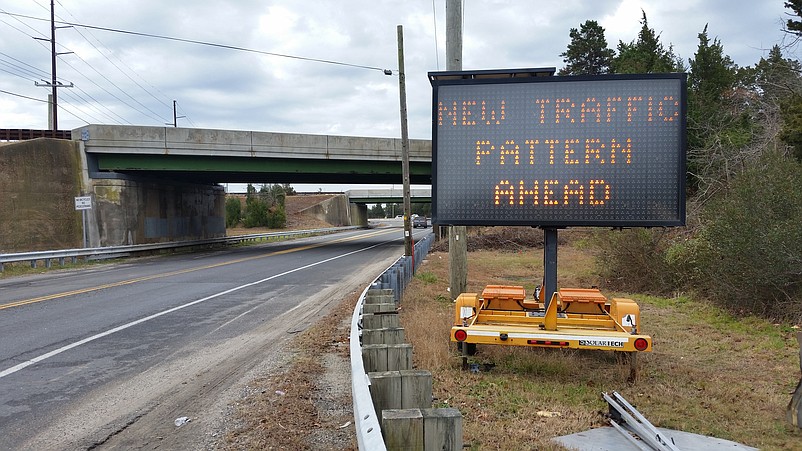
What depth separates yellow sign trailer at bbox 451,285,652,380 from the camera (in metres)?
6.32

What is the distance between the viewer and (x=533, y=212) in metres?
7.19

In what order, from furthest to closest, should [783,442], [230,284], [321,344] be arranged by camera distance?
[230,284], [321,344], [783,442]

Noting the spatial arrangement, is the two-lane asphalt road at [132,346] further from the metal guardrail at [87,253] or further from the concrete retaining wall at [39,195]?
the concrete retaining wall at [39,195]

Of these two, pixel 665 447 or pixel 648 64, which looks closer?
pixel 665 447

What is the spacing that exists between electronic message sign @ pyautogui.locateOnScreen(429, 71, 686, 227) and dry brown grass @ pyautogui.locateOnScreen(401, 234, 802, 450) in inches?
70.3

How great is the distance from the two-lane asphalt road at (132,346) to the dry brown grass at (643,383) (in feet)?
7.54

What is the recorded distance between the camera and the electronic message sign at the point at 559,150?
6.94 m

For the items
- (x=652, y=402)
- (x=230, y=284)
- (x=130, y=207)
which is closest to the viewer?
(x=652, y=402)

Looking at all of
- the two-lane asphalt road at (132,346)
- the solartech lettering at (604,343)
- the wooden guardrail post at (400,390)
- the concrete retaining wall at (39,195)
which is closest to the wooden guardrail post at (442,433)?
the wooden guardrail post at (400,390)

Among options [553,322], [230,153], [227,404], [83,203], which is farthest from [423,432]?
[230,153]

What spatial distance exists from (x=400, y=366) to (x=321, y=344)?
4.22 meters

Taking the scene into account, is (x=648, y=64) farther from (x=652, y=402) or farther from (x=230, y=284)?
(x=652, y=402)

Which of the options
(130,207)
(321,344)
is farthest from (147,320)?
(130,207)

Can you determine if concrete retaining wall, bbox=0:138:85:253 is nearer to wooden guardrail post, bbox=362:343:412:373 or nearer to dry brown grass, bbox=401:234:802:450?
dry brown grass, bbox=401:234:802:450
